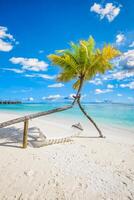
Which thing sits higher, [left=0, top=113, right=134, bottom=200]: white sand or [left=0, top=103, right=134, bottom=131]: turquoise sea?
[left=0, top=113, right=134, bottom=200]: white sand

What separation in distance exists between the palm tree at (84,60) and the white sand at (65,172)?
112 inches

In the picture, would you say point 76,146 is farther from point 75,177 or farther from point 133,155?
point 75,177

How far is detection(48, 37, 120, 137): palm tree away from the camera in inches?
346

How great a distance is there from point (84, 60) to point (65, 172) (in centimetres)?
570

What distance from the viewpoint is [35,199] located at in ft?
12.8

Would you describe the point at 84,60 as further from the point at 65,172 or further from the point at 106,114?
the point at 106,114

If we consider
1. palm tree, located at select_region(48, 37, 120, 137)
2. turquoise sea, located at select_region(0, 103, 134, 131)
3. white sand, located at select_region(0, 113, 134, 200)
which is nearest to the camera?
white sand, located at select_region(0, 113, 134, 200)

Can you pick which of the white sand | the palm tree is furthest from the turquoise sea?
the white sand

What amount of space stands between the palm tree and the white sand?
284cm

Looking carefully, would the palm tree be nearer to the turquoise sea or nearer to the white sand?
the white sand

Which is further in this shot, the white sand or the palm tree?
the palm tree

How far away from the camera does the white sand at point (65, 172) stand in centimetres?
411

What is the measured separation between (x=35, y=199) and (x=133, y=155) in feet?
14.7

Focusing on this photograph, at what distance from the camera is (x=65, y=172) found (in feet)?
16.8
